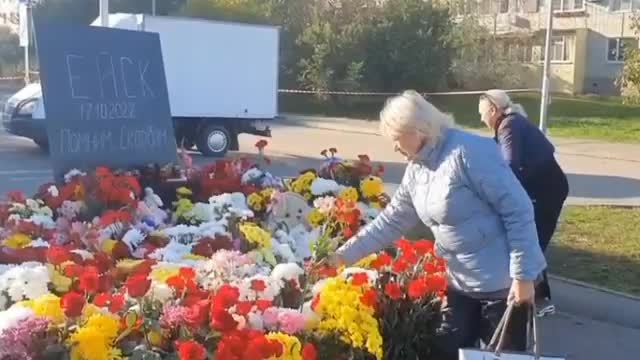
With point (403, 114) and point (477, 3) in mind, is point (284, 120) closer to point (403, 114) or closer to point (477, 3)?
point (477, 3)

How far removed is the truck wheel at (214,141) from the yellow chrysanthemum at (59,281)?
1523 cm

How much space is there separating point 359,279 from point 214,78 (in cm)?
1618

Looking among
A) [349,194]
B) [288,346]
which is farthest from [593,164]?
[288,346]

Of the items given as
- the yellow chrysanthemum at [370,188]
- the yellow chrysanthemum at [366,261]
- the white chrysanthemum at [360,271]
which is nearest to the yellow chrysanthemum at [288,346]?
the white chrysanthemum at [360,271]

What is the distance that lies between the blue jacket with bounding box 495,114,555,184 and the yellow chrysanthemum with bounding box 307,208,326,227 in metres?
1.27

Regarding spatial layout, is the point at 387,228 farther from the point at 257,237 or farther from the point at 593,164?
the point at 593,164

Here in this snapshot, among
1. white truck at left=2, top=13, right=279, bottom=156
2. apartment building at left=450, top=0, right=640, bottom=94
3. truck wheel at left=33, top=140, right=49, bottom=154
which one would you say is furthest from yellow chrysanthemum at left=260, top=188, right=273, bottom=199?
apartment building at left=450, top=0, right=640, bottom=94

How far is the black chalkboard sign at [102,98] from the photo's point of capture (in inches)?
275

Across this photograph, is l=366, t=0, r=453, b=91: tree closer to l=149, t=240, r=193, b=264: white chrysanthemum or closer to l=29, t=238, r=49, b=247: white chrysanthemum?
l=149, t=240, r=193, b=264: white chrysanthemum

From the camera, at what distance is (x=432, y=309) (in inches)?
164

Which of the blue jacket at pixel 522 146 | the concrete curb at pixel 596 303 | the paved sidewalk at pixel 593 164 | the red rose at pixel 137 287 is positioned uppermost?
the blue jacket at pixel 522 146

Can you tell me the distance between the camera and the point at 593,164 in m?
20.6

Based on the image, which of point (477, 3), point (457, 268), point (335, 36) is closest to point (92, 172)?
point (457, 268)

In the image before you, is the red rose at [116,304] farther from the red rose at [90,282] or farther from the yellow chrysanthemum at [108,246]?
the yellow chrysanthemum at [108,246]
